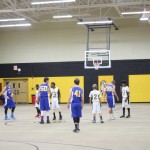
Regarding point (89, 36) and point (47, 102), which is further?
point (89, 36)

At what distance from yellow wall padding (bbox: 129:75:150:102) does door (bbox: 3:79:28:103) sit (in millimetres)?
9969

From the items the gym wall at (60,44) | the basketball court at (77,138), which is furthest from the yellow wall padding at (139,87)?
the basketball court at (77,138)

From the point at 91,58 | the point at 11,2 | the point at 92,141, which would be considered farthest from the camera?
the point at 91,58

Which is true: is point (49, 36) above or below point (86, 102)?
above

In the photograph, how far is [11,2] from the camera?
23500mm

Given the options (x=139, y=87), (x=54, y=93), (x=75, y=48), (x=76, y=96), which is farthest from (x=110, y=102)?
(x=75, y=48)

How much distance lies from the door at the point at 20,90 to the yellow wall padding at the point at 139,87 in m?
9.97

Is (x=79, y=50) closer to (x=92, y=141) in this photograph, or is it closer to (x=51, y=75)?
(x=51, y=75)

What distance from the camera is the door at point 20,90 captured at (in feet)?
107

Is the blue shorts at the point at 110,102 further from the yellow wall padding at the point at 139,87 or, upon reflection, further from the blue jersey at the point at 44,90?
the yellow wall padding at the point at 139,87

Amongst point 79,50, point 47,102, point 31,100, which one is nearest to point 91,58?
point 79,50

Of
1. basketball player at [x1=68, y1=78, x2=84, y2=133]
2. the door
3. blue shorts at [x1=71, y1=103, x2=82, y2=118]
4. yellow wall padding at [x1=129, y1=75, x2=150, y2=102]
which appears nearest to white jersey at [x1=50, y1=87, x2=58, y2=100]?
basketball player at [x1=68, y1=78, x2=84, y2=133]

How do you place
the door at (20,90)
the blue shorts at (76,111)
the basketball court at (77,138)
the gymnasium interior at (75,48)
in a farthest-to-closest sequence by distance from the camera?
the door at (20,90) < the gymnasium interior at (75,48) < the blue shorts at (76,111) < the basketball court at (77,138)

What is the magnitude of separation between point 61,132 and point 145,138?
289cm
